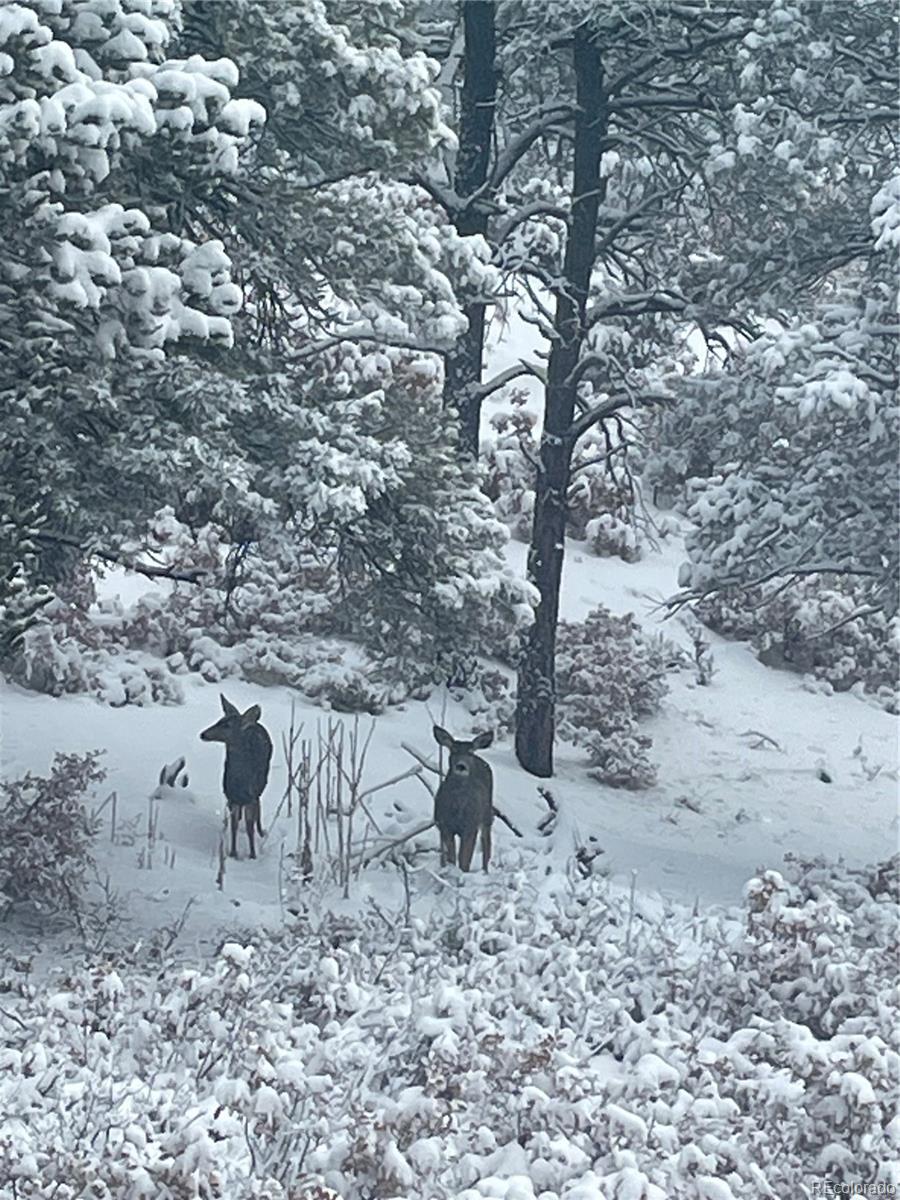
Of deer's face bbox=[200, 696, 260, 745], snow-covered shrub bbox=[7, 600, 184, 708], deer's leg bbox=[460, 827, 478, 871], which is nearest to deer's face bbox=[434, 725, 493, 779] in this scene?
deer's leg bbox=[460, 827, 478, 871]

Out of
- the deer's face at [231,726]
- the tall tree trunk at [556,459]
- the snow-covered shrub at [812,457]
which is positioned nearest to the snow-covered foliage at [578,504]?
the tall tree trunk at [556,459]

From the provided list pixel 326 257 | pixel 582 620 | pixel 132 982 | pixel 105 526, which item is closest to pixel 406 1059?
pixel 132 982

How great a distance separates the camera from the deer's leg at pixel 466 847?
9906 millimetres

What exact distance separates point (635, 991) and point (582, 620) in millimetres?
10291

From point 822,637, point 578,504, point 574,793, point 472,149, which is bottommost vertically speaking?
point 574,793

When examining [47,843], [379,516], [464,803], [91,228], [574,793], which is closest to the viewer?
[91,228]

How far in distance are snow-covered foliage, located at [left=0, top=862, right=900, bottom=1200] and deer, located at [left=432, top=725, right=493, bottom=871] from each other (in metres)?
1.36

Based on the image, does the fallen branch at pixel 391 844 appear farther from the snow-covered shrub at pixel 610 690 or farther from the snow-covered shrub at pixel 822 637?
the snow-covered shrub at pixel 822 637

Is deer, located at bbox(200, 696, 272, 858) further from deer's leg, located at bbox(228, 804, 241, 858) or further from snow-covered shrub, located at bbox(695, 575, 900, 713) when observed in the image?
snow-covered shrub, located at bbox(695, 575, 900, 713)

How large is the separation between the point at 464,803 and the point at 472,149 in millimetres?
6399

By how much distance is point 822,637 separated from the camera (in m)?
18.0

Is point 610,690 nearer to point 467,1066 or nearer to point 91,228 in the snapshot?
point 467,1066

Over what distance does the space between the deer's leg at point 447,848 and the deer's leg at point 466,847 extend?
0.11 meters

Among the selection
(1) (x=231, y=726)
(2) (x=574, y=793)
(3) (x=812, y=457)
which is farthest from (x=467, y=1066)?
(2) (x=574, y=793)
